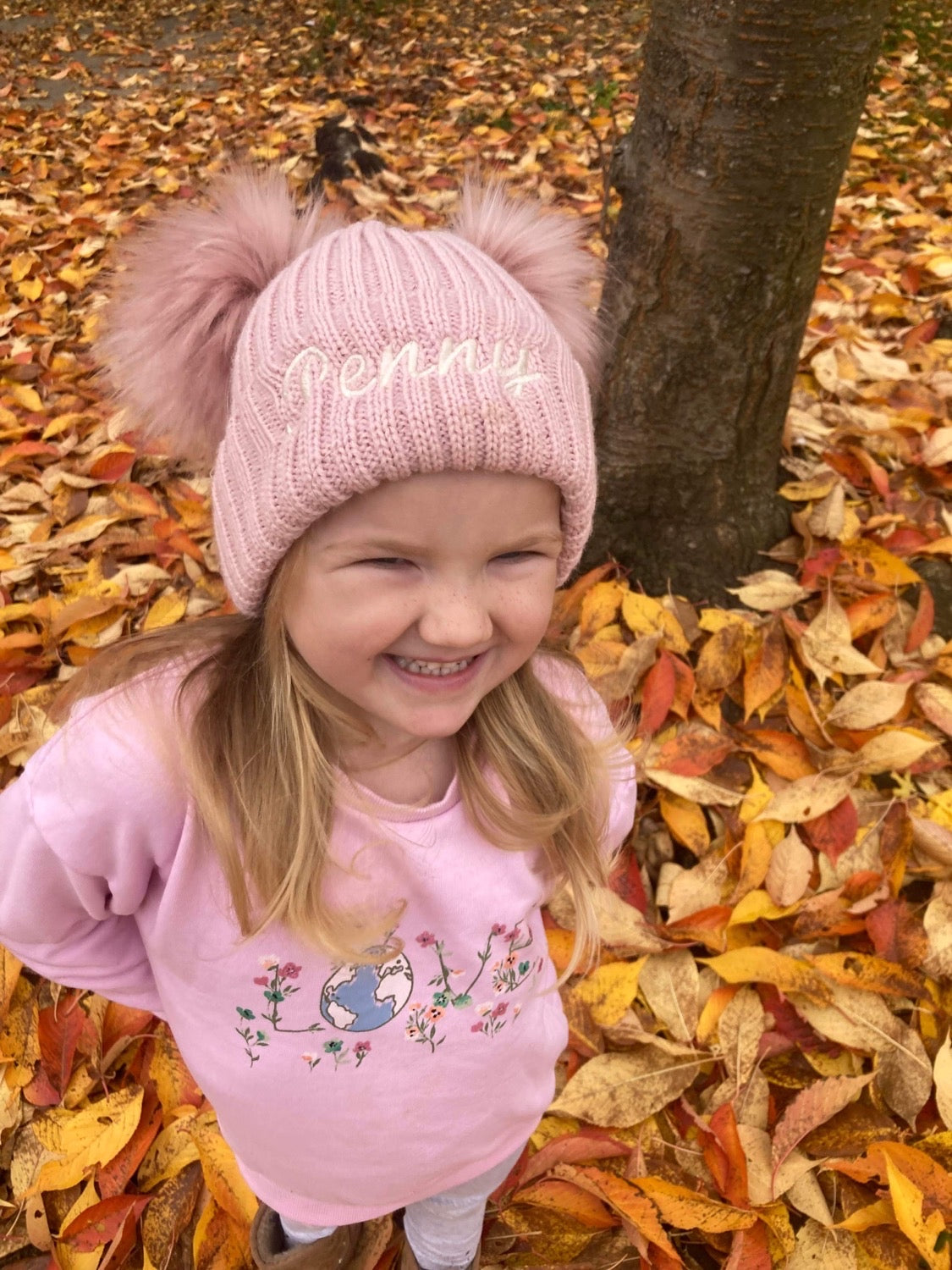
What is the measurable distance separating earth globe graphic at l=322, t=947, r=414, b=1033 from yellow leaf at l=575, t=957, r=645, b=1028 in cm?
65

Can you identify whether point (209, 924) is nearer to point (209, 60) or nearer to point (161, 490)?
point (161, 490)

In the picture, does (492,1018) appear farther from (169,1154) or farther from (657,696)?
(657,696)

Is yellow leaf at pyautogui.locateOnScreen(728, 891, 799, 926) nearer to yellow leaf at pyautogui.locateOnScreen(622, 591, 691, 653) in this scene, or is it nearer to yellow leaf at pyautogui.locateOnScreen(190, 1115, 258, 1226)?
yellow leaf at pyautogui.locateOnScreen(622, 591, 691, 653)

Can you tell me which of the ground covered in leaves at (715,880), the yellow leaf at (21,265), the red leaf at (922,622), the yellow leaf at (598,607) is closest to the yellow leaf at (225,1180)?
the ground covered in leaves at (715,880)

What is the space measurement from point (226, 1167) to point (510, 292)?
1.38 m

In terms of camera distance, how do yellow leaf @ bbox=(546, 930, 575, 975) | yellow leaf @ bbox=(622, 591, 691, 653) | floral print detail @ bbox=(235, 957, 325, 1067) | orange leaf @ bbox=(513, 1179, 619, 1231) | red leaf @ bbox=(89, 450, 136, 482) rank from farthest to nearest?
Result: red leaf @ bbox=(89, 450, 136, 482)
yellow leaf @ bbox=(622, 591, 691, 653)
yellow leaf @ bbox=(546, 930, 575, 975)
orange leaf @ bbox=(513, 1179, 619, 1231)
floral print detail @ bbox=(235, 957, 325, 1067)

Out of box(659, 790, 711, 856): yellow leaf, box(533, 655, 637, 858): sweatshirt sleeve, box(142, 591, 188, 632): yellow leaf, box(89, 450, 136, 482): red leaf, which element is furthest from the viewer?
box(89, 450, 136, 482): red leaf

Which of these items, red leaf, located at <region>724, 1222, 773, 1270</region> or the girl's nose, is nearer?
the girl's nose

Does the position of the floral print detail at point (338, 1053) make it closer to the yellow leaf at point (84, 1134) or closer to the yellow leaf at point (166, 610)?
the yellow leaf at point (84, 1134)

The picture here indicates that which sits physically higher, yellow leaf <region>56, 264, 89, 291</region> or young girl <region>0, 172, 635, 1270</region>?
young girl <region>0, 172, 635, 1270</region>

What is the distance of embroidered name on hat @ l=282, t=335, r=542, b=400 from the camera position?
0.85 m

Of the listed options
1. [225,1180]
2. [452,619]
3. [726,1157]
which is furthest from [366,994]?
[726,1157]

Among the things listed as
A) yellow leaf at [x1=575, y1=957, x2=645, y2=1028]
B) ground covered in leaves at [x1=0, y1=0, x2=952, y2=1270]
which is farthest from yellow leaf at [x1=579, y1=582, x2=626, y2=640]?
yellow leaf at [x1=575, y1=957, x2=645, y2=1028]

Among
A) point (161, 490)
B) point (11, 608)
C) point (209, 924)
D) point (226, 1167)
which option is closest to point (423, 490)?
point (209, 924)
